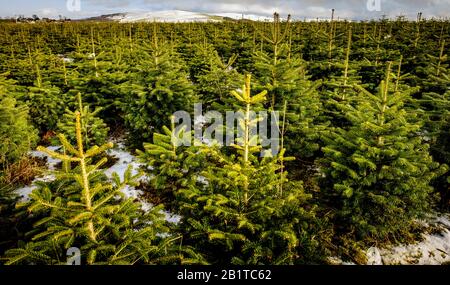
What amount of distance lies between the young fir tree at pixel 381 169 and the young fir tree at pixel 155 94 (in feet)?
15.1

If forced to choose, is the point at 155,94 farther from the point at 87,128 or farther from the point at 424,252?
the point at 424,252

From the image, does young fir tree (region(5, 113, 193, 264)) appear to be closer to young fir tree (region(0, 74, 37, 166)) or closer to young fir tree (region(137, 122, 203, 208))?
young fir tree (region(137, 122, 203, 208))

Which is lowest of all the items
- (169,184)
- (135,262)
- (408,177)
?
(169,184)

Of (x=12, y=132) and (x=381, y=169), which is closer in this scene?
(x=381, y=169)

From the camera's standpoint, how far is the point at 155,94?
7.87m

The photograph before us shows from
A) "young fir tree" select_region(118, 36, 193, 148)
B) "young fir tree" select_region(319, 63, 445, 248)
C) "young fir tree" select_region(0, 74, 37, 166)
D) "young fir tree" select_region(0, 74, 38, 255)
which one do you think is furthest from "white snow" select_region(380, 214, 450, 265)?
"young fir tree" select_region(0, 74, 37, 166)

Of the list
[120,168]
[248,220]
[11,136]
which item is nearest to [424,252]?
[248,220]

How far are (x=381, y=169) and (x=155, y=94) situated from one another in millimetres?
5873
